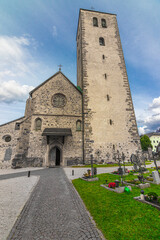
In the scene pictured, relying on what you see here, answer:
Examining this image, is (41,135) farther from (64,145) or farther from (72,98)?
(72,98)

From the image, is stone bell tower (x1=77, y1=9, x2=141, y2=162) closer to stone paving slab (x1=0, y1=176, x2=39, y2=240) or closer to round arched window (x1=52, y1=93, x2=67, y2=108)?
round arched window (x1=52, y1=93, x2=67, y2=108)

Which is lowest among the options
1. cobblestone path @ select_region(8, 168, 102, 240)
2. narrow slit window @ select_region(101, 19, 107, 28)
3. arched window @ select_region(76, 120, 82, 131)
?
cobblestone path @ select_region(8, 168, 102, 240)

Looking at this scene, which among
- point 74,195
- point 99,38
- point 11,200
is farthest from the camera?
point 99,38

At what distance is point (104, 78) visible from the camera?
2008cm

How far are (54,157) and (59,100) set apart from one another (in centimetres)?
855

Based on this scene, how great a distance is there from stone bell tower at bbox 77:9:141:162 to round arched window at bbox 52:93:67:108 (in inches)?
125

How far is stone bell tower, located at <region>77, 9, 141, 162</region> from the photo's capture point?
17250mm

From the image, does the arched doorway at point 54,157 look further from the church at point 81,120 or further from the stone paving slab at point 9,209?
the stone paving slab at point 9,209

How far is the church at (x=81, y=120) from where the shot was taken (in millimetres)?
16084

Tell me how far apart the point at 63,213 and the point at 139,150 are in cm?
1651

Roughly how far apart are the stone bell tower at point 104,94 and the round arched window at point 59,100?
10.4ft

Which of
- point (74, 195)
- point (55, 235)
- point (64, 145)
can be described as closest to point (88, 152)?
point (64, 145)

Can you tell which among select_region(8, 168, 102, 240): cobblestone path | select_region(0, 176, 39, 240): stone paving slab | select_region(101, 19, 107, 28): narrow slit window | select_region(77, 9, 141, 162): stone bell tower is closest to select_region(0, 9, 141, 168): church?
select_region(77, 9, 141, 162): stone bell tower

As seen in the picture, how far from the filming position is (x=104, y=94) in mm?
19297
